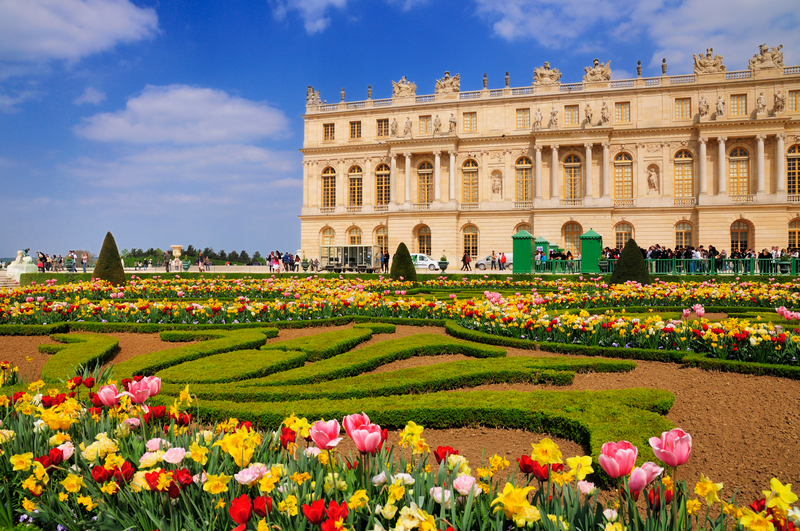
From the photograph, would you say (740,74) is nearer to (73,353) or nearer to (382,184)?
(382,184)

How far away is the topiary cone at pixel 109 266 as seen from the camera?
16.1 meters

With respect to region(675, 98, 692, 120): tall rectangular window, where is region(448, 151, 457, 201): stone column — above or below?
below

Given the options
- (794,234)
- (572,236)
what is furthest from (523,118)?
(794,234)

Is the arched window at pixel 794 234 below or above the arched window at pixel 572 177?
below

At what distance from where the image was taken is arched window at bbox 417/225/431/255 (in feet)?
137

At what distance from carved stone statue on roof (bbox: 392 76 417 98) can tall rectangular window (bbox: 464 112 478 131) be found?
5.09 metres

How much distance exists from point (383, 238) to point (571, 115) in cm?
1831

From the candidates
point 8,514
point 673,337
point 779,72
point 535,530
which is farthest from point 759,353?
point 779,72

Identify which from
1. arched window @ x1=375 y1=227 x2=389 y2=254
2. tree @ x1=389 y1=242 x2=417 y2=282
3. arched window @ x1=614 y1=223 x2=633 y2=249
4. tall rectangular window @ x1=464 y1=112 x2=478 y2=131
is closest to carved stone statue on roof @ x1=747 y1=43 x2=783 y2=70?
arched window @ x1=614 y1=223 x2=633 y2=249

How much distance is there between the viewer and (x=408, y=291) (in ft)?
47.9

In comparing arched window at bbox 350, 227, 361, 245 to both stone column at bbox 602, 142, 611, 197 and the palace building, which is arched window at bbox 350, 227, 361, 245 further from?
stone column at bbox 602, 142, 611, 197

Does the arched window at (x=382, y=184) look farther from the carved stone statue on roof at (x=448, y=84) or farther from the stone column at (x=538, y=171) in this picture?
the stone column at (x=538, y=171)

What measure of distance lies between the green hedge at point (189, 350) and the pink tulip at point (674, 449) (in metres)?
5.47

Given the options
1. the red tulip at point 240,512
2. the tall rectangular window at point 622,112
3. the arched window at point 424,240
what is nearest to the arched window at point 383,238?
the arched window at point 424,240
